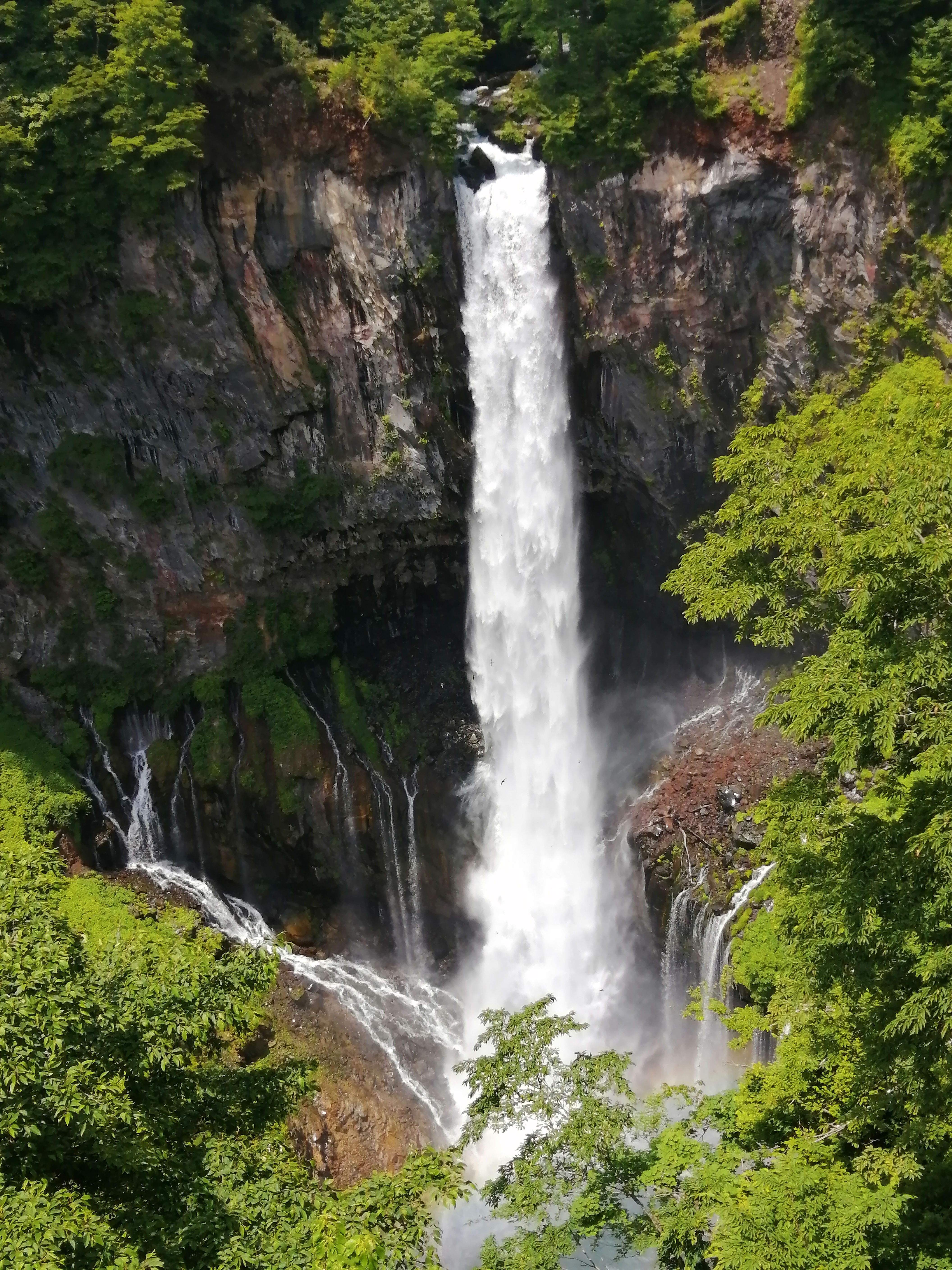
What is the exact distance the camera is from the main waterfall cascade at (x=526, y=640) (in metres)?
20.0

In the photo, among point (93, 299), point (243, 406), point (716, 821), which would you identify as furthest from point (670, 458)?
point (93, 299)

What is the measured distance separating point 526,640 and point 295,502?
6.00 m

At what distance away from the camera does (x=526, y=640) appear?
22234 millimetres

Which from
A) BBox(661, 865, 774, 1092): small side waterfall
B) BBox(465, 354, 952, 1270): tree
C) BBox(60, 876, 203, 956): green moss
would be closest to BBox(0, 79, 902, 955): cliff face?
BBox(60, 876, 203, 956): green moss

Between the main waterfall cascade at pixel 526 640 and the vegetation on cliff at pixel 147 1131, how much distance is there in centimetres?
1160

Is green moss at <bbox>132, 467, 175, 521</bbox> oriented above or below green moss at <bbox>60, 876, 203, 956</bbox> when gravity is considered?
above

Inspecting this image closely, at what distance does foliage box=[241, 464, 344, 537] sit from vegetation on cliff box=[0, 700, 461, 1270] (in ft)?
43.7

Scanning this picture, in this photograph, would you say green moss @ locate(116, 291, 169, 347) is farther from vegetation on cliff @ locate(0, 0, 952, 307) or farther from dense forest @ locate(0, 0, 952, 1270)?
dense forest @ locate(0, 0, 952, 1270)

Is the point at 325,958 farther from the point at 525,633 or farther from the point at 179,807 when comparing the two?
the point at 525,633

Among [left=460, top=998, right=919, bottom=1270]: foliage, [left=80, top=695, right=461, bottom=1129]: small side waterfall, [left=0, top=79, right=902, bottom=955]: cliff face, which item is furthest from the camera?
[left=80, top=695, right=461, bottom=1129]: small side waterfall

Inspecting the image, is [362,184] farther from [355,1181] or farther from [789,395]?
[355,1181]

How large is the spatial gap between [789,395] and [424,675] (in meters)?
10.1

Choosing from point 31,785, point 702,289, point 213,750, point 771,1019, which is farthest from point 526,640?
point 771,1019

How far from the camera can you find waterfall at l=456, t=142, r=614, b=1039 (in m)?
20.0
